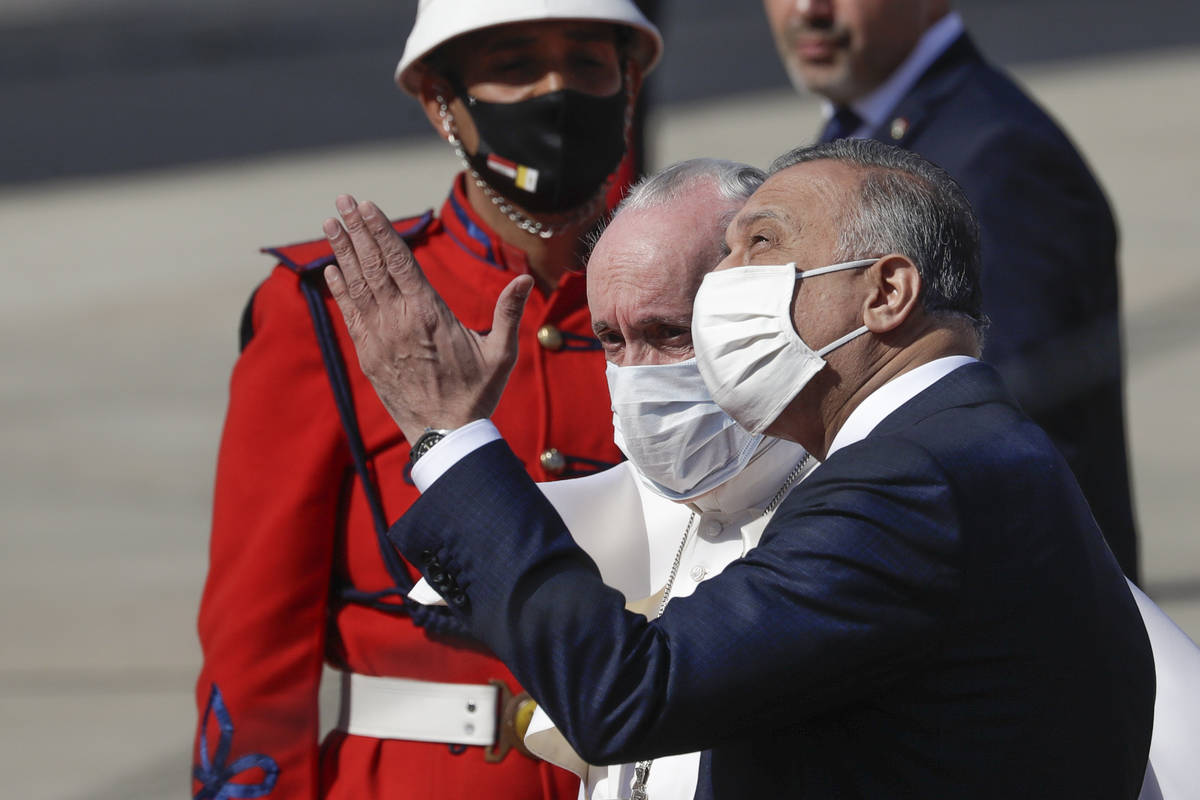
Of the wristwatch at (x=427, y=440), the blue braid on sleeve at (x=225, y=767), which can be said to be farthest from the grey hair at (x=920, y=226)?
the blue braid on sleeve at (x=225, y=767)

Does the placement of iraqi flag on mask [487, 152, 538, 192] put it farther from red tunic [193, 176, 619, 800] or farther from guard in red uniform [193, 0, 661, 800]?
red tunic [193, 176, 619, 800]

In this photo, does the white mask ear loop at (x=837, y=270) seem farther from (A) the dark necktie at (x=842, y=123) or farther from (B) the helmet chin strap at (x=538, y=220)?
(A) the dark necktie at (x=842, y=123)

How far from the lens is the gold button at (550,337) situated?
2.71 meters

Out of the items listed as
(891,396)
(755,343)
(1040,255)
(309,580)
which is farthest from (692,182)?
(1040,255)

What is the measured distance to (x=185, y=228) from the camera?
1138cm

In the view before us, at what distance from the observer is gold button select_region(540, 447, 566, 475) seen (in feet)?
8.53

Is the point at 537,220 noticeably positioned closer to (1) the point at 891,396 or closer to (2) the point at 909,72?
(1) the point at 891,396

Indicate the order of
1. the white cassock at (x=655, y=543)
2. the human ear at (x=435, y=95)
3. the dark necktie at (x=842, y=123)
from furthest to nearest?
1. the dark necktie at (x=842, y=123)
2. the human ear at (x=435, y=95)
3. the white cassock at (x=655, y=543)

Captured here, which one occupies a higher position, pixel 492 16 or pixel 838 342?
pixel 492 16

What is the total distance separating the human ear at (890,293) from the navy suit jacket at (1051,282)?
4.50 ft

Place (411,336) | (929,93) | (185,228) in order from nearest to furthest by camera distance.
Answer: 1. (411,336)
2. (929,93)
3. (185,228)

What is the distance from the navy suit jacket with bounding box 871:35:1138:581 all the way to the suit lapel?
0.10 meters

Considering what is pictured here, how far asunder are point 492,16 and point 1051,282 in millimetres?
1222

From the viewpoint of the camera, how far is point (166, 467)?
24.7ft
